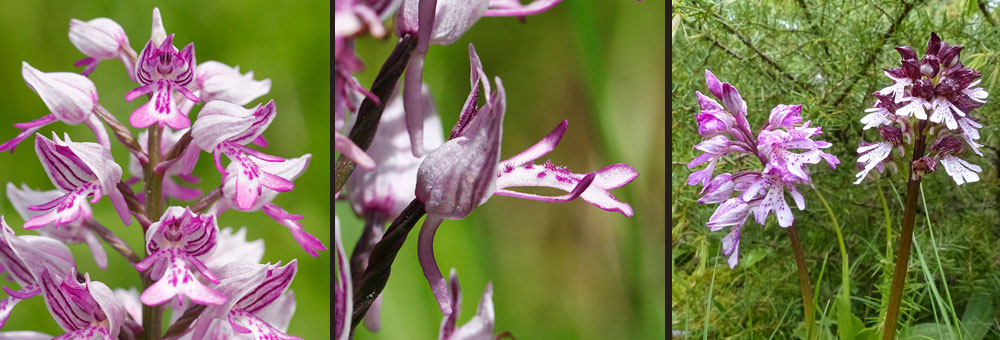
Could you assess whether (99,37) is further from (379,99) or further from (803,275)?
(803,275)

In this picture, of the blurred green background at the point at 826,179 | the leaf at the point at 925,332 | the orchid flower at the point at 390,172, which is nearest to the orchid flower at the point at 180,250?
the orchid flower at the point at 390,172

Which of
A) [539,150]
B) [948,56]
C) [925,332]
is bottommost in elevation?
[925,332]

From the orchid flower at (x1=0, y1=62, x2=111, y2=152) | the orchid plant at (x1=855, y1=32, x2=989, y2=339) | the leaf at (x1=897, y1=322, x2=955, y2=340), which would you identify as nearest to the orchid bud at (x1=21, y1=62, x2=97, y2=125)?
the orchid flower at (x1=0, y1=62, x2=111, y2=152)

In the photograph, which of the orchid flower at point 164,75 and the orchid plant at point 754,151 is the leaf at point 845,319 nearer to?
the orchid plant at point 754,151

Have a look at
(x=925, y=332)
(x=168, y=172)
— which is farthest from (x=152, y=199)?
(x=925, y=332)

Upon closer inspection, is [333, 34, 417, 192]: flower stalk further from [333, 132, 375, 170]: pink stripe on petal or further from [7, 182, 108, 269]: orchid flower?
[7, 182, 108, 269]: orchid flower

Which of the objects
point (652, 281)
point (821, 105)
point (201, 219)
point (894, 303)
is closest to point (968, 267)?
point (821, 105)
